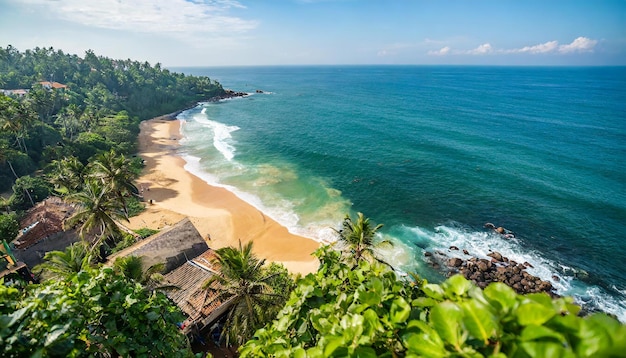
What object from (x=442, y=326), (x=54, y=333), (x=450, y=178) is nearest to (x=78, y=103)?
(x=450, y=178)

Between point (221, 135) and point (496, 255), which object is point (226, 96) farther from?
point (496, 255)

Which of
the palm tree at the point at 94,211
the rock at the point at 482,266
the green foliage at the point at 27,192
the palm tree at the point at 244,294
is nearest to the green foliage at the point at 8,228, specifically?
the green foliage at the point at 27,192

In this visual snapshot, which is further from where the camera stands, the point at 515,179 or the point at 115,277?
the point at 515,179

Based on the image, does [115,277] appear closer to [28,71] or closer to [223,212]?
[223,212]

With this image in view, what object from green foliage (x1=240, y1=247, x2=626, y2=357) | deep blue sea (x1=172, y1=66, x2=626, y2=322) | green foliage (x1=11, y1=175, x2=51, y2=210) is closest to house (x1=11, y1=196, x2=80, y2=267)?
green foliage (x1=11, y1=175, x2=51, y2=210)

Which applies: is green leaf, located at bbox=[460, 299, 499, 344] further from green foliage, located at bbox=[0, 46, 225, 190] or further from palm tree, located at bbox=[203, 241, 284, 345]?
green foliage, located at bbox=[0, 46, 225, 190]

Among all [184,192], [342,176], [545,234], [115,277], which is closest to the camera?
[115,277]

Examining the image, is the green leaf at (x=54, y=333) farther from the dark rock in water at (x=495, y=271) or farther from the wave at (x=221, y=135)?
the wave at (x=221, y=135)

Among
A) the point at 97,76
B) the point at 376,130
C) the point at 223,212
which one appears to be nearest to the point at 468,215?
the point at 223,212
